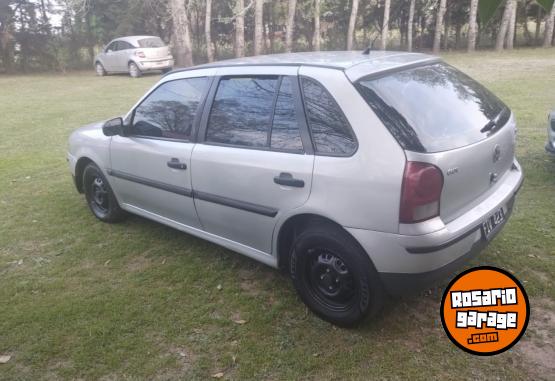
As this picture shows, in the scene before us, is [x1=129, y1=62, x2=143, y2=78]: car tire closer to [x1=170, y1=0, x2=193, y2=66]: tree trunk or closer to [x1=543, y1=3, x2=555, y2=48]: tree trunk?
[x1=170, y1=0, x2=193, y2=66]: tree trunk

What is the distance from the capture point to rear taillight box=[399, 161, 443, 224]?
98.5 inches

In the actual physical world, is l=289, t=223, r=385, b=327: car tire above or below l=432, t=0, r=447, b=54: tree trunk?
below

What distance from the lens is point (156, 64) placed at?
19.1 m

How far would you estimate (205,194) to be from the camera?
3.58 m

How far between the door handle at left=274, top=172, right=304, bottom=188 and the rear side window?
174 millimetres

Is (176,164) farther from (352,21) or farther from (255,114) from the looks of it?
(352,21)

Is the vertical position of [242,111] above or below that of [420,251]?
above

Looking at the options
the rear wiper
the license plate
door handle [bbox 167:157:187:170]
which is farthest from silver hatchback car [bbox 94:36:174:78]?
the license plate

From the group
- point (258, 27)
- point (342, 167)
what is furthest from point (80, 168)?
point (258, 27)

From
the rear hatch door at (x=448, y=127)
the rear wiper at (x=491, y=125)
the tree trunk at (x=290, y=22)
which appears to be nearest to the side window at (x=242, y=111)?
the rear hatch door at (x=448, y=127)

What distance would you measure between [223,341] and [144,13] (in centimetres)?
2497

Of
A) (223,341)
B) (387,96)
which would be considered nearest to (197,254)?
(223,341)

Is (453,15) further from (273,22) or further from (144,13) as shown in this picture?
(144,13)

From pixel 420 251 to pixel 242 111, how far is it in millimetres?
1588
